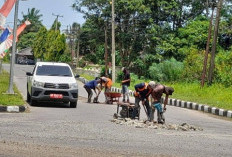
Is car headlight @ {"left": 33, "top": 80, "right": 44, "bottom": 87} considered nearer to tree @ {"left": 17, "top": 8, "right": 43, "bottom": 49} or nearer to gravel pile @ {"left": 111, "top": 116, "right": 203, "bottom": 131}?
gravel pile @ {"left": 111, "top": 116, "right": 203, "bottom": 131}

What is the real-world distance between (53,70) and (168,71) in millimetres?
24260

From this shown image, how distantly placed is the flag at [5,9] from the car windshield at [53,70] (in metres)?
3.33

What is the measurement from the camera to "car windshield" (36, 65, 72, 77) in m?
21.2

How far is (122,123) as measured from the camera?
579 inches

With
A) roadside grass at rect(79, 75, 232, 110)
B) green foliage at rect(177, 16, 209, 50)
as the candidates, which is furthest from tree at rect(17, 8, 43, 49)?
roadside grass at rect(79, 75, 232, 110)

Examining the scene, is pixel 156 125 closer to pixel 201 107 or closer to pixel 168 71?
pixel 201 107

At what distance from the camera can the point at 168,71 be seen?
44719mm

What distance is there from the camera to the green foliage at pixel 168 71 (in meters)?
44.0

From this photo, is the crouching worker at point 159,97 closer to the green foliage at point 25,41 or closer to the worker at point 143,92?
the worker at point 143,92

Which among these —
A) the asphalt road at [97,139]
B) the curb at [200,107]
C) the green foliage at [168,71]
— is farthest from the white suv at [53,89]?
the green foliage at [168,71]

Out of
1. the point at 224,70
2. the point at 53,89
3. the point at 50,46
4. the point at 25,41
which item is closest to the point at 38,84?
the point at 53,89

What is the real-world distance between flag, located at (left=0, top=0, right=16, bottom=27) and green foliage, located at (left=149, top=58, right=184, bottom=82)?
2197 cm

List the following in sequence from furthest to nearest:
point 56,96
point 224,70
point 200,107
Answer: point 224,70 → point 200,107 → point 56,96

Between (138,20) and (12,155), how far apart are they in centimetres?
5123
